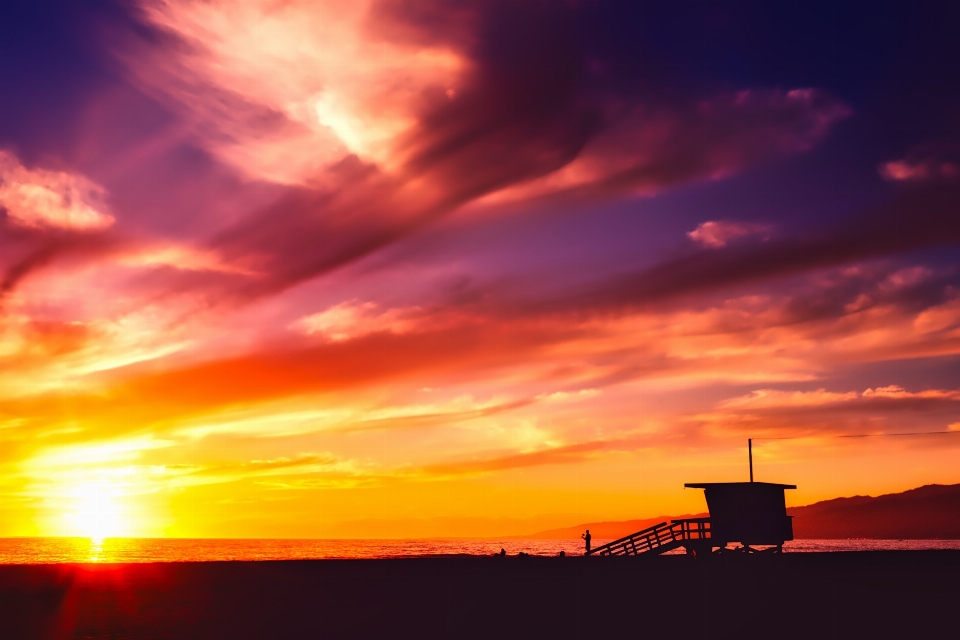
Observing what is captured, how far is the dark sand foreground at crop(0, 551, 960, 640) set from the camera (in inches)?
875

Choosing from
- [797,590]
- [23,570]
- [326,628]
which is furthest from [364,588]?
[23,570]

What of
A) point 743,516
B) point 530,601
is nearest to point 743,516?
point 743,516

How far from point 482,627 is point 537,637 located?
2076 mm

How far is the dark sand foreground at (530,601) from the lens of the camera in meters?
22.2

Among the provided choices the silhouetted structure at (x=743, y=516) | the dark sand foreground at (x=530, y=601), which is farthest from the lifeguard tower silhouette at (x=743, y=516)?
the dark sand foreground at (x=530, y=601)

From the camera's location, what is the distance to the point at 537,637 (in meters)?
21.3

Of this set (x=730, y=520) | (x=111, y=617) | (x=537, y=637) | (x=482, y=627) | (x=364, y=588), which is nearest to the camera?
(x=537, y=637)

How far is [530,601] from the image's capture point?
27281mm

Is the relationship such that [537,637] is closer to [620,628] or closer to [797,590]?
[620,628]

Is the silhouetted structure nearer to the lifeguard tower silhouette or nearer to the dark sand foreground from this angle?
the lifeguard tower silhouette

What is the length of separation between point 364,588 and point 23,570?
27090 mm

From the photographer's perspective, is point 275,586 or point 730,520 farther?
point 730,520

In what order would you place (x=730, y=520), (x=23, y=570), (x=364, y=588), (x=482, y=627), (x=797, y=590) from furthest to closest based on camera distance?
(x=23, y=570), (x=730, y=520), (x=364, y=588), (x=797, y=590), (x=482, y=627)

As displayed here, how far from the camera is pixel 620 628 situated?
883 inches
